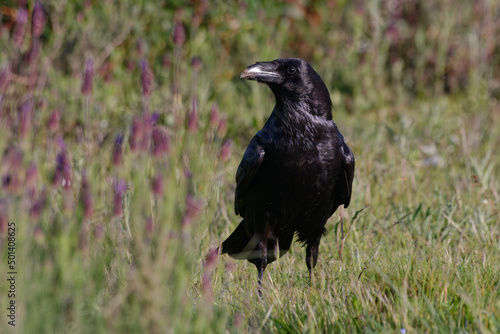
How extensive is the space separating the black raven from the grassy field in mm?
149

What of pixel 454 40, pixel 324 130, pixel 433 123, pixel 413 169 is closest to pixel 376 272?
pixel 324 130

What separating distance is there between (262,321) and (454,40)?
5201 millimetres

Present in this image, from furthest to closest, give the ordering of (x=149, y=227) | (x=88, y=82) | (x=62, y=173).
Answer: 1. (x=88, y=82)
2. (x=62, y=173)
3. (x=149, y=227)

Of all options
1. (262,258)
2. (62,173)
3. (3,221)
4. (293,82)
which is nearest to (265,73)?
(293,82)

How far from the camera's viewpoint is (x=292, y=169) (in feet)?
10.9

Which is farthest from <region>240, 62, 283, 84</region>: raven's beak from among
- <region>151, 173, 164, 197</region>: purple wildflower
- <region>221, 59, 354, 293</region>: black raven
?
<region>151, 173, 164, 197</region>: purple wildflower

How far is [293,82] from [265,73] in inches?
6.0

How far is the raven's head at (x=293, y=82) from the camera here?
11.5 feet

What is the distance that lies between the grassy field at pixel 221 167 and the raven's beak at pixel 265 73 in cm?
41

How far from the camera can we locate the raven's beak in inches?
137

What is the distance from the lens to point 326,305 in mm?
2562

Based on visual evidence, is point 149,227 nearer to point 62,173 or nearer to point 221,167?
point 62,173

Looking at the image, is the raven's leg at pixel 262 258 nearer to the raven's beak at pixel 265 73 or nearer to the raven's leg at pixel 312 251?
the raven's leg at pixel 312 251

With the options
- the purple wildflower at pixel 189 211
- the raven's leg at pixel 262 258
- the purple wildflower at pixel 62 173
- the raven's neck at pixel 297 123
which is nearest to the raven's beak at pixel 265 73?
the raven's neck at pixel 297 123
